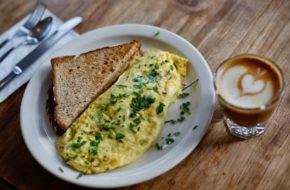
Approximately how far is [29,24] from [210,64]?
3.08 ft

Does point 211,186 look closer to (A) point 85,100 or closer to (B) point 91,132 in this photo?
(B) point 91,132

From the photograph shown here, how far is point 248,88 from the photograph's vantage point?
5.30 ft

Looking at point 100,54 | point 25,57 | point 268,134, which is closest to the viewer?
point 268,134

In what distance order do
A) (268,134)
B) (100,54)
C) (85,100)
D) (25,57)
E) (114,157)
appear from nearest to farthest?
(114,157) < (268,134) < (85,100) < (100,54) < (25,57)

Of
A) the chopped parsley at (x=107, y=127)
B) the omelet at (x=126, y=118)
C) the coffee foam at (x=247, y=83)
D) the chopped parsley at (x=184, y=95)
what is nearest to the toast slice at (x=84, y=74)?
the omelet at (x=126, y=118)

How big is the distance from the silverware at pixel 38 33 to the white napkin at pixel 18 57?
0.7 inches

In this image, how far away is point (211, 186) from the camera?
1.62 metres

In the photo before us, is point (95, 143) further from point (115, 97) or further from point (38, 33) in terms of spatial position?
point (38, 33)

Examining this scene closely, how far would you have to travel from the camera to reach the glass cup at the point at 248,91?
1.58 metres

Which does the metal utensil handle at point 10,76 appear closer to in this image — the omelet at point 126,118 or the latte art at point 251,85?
the omelet at point 126,118

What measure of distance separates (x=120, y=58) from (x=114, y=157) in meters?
0.51

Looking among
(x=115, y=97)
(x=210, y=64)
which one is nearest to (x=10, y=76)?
(x=115, y=97)

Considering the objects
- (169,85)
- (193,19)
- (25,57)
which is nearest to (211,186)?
(169,85)

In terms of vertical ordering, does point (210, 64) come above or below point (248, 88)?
below
